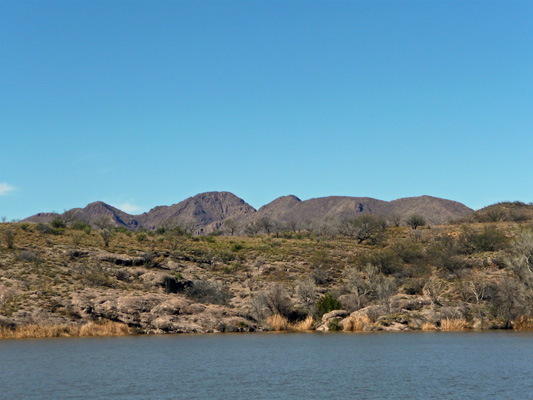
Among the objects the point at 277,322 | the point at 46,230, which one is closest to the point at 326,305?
the point at 277,322

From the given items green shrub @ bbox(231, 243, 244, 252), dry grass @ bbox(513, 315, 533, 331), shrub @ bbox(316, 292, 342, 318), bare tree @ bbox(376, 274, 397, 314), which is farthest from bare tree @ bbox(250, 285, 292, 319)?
green shrub @ bbox(231, 243, 244, 252)

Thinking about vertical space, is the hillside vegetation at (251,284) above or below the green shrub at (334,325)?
above

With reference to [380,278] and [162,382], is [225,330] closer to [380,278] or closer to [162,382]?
[380,278]

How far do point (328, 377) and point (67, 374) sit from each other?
13345 mm

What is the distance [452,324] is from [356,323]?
9089 millimetres

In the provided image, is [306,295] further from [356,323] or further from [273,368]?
[273,368]

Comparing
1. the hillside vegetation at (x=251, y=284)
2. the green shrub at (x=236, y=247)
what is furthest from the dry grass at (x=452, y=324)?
the green shrub at (x=236, y=247)

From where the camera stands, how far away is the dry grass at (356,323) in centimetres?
5381

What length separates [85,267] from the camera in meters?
65.3

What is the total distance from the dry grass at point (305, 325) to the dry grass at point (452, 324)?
12.9m

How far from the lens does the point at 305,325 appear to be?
56656 millimetres

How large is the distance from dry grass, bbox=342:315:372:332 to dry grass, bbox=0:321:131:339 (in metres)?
21.2

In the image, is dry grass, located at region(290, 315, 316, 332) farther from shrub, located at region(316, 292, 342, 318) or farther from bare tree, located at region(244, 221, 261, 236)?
bare tree, located at region(244, 221, 261, 236)

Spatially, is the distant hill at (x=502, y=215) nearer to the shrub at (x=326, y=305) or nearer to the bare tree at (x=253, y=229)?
the bare tree at (x=253, y=229)
